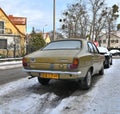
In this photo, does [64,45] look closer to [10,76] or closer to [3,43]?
[10,76]

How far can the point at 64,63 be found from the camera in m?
9.53

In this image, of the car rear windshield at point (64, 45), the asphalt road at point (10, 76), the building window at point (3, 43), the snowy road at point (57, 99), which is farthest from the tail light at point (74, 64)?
the building window at point (3, 43)

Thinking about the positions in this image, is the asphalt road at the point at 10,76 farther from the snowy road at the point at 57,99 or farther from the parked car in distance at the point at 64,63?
the parked car in distance at the point at 64,63

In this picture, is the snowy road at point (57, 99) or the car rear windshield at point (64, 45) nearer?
the snowy road at point (57, 99)

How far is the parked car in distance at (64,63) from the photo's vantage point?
9507 millimetres

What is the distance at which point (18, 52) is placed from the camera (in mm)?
40062

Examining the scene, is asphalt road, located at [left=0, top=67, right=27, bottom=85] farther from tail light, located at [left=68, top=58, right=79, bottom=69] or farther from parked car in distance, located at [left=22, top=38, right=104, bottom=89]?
tail light, located at [left=68, top=58, right=79, bottom=69]

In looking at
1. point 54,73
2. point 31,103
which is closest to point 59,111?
point 31,103

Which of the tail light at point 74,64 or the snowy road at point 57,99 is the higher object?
the tail light at point 74,64

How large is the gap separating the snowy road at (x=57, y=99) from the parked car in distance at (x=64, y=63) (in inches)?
19.6

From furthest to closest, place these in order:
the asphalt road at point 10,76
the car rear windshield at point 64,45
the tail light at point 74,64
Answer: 1. the asphalt road at point 10,76
2. the car rear windshield at point 64,45
3. the tail light at point 74,64

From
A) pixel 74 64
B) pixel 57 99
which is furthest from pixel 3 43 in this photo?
pixel 57 99

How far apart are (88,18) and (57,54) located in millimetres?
51631

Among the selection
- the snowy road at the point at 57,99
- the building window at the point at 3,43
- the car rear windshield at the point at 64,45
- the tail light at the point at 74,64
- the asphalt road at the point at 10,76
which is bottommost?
the asphalt road at the point at 10,76
